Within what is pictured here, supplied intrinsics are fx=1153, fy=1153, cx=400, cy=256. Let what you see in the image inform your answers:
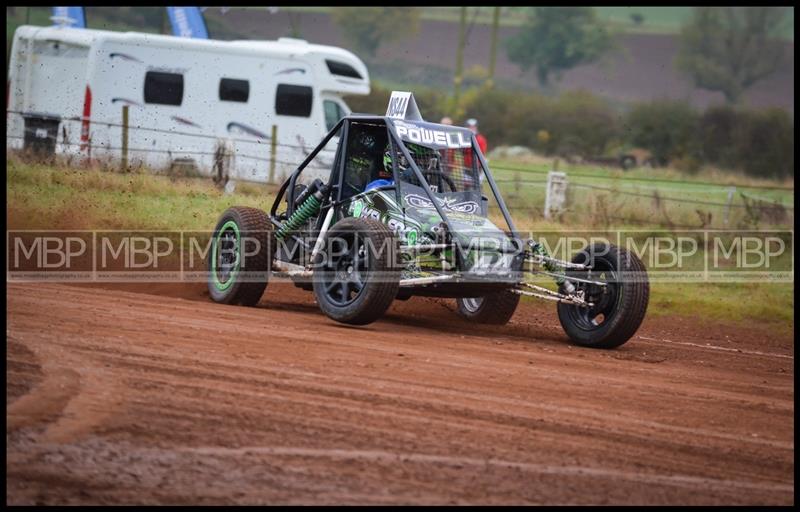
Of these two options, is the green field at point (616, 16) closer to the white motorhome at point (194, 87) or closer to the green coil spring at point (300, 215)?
the white motorhome at point (194, 87)

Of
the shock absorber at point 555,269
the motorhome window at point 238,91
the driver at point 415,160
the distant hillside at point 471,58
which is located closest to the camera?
the shock absorber at point 555,269

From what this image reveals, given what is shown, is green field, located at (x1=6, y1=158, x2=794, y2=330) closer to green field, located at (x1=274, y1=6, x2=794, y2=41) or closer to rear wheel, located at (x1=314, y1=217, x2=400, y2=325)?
rear wheel, located at (x1=314, y1=217, x2=400, y2=325)

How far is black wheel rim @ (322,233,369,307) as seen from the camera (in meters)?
8.77

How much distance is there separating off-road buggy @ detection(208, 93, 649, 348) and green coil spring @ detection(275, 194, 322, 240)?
0.01 metres

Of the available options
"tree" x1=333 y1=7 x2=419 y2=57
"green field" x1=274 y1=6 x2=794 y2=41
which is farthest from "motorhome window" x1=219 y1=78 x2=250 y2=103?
"green field" x1=274 y1=6 x2=794 y2=41

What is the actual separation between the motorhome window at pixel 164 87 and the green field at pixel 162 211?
4.29m

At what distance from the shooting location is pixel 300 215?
10078 mm

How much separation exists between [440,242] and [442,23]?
57654mm

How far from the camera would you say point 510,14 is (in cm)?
6319

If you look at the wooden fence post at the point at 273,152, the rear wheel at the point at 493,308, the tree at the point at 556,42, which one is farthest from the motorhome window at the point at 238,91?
the tree at the point at 556,42

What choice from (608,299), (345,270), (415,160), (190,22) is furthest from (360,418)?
(190,22)

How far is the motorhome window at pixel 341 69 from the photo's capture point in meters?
21.4

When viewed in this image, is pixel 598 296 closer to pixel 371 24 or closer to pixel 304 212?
pixel 304 212

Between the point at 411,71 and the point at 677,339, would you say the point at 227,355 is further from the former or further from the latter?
the point at 411,71
